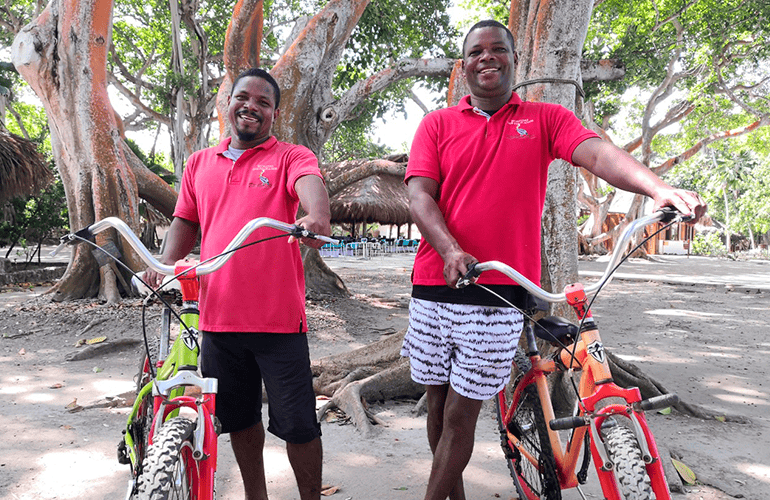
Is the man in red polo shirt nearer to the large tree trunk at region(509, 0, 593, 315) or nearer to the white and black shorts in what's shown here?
the white and black shorts

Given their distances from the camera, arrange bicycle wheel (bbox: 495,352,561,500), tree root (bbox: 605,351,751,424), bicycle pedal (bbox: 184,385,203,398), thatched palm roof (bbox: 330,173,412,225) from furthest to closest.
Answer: thatched palm roof (bbox: 330,173,412,225) < tree root (bbox: 605,351,751,424) < bicycle wheel (bbox: 495,352,561,500) < bicycle pedal (bbox: 184,385,203,398)

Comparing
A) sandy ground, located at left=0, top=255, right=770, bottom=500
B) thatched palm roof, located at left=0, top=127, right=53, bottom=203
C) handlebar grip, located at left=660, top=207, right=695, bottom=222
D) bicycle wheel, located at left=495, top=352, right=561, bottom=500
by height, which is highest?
thatched palm roof, located at left=0, top=127, right=53, bottom=203

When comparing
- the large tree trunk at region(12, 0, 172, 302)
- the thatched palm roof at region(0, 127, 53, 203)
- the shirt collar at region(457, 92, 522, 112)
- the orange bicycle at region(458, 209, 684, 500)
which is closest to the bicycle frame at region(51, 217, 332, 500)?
the orange bicycle at region(458, 209, 684, 500)

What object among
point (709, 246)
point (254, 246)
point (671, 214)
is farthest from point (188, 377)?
point (709, 246)

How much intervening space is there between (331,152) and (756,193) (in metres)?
24.1

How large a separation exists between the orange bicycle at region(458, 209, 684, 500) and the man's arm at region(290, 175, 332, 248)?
49 cm

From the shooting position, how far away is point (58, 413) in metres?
3.95

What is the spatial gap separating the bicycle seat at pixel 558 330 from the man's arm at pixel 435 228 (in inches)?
18.4

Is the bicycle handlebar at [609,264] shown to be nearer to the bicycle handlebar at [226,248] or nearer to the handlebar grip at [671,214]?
the handlebar grip at [671,214]

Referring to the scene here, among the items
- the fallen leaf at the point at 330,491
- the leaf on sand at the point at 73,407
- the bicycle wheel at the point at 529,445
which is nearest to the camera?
the bicycle wheel at the point at 529,445

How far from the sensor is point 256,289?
2.08m

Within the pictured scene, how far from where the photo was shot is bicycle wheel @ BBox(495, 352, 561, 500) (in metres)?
2.26

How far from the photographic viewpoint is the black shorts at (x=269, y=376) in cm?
209

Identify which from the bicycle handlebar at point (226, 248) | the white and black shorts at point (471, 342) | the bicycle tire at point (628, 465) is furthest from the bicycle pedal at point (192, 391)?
the bicycle tire at point (628, 465)
